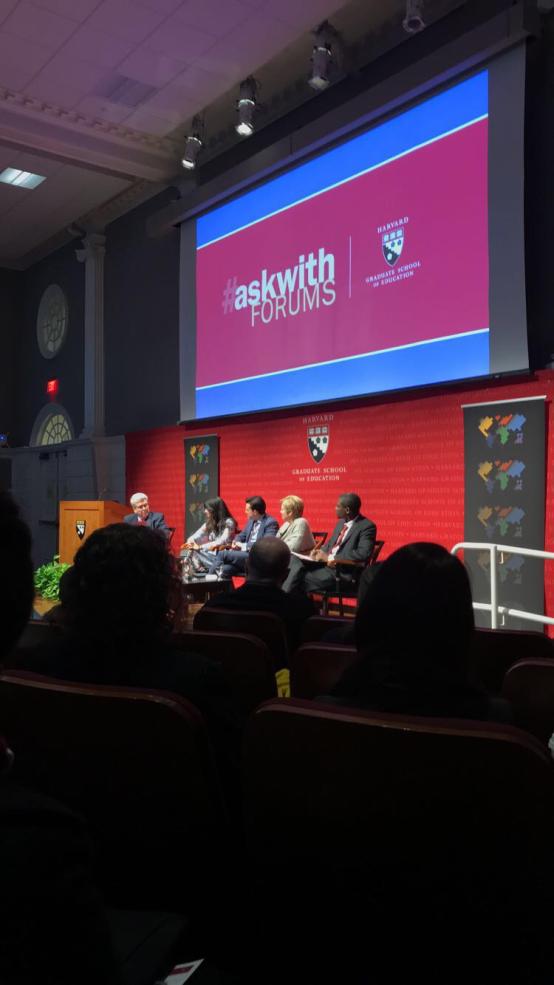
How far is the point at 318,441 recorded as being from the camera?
6.91 meters

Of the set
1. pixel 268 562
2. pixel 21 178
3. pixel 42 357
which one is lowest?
pixel 268 562

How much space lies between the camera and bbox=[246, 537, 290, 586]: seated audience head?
3.03 metres

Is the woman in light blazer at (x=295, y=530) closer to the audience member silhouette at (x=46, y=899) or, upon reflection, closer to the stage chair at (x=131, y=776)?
the stage chair at (x=131, y=776)

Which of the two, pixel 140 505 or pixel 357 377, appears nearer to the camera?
pixel 357 377

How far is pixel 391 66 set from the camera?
625 cm

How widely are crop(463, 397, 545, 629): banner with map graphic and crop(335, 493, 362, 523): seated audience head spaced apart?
911 mm

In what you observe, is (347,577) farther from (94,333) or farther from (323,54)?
(94,333)

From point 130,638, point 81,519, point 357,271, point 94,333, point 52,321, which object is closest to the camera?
point 130,638

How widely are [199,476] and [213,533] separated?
3.93ft

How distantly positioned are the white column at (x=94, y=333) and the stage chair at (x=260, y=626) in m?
8.00

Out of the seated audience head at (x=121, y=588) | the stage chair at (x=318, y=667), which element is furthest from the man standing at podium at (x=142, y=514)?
the seated audience head at (x=121, y=588)

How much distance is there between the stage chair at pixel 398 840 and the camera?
95cm

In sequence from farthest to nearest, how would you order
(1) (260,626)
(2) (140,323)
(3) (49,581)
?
(2) (140,323)
(3) (49,581)
(1) (260,626)

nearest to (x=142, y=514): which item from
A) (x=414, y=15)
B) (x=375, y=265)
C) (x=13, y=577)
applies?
(x=375, y=265)
